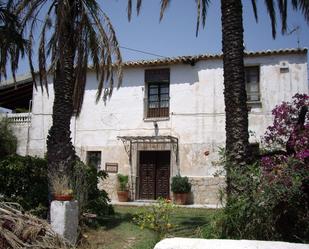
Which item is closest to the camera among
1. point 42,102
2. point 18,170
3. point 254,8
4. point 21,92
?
point 18,170

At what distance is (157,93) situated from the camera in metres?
21.6

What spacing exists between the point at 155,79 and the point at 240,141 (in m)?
13.1

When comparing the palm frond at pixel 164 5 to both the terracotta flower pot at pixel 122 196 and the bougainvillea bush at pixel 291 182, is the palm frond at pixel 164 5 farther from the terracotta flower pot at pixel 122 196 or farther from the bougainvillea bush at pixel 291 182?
the terracotta flower pot at pixel 122 196

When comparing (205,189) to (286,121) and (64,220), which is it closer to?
(64,220)

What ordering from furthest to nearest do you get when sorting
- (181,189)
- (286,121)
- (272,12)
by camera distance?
1. (181,189)
2. (272,12)
3. (286,121)

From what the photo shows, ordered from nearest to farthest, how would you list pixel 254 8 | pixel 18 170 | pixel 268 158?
1. pixel 268 158
2. pixel 18 170
3. pixel 254 8

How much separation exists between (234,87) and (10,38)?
20.7ft

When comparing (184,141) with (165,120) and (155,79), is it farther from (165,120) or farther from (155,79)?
(155,79)

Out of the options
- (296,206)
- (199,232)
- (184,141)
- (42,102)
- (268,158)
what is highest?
(42,102)

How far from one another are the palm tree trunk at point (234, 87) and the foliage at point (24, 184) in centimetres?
495

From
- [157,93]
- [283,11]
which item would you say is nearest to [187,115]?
[157,93]

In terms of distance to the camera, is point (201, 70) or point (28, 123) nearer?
point (201, 70)

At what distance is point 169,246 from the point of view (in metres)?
4.27

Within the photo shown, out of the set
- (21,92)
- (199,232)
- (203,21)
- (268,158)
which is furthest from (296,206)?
(21,92)
